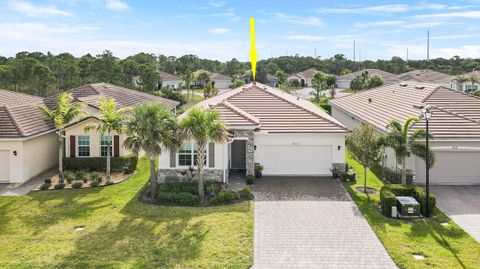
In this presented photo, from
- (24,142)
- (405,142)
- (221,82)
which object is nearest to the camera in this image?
(405,142)

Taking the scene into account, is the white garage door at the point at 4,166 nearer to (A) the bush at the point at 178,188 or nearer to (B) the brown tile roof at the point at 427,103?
(A) the bush at the point at 178,188

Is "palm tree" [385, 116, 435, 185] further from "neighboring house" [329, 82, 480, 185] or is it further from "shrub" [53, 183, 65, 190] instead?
"shrub" [53, 183, 65, 190]

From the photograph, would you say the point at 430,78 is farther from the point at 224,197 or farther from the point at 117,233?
the point at 117,233

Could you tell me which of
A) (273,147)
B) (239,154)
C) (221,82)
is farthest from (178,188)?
(221,82)

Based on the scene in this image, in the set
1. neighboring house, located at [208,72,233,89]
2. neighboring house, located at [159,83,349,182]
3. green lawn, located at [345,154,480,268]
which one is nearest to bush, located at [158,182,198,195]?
neighboring house, located at [159,83,349,182]

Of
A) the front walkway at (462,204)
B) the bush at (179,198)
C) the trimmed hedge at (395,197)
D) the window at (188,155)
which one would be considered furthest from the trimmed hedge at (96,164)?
the front walkway at (462,204)

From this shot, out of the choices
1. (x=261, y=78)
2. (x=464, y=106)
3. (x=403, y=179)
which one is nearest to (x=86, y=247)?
(x=403, y=179)
